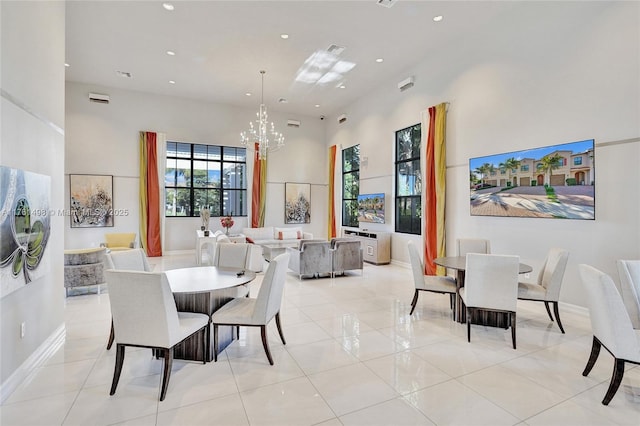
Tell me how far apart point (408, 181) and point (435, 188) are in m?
1.26

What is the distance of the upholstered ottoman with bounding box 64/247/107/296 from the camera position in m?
5.13

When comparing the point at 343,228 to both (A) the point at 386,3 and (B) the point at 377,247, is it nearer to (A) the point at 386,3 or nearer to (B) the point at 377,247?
(B) the point at 377,247

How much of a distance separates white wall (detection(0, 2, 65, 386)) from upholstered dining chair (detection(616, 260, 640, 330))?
209 inches

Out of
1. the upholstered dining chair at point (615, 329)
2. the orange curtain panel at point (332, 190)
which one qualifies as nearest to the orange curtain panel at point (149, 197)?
the orange curtain panel at point (332, 190)

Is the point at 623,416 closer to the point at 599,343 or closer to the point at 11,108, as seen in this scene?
the point at 599,343

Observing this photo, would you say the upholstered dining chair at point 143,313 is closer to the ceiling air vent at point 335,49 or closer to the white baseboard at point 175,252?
the ceiling air vent at point 335,49

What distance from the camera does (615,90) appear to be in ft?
13.5

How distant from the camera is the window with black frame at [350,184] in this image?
1020cm

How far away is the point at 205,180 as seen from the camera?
33.7 ft

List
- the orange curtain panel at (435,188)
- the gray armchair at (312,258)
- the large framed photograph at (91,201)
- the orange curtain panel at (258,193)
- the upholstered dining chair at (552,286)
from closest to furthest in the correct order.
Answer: the upholstered dining chair at (552,286) → the gray armchair at (312,258) → the orange curtain panel at (435,188) → the large framed photograph at (91,201) → the orange curtain panel at (258,193)

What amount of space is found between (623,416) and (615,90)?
393cm

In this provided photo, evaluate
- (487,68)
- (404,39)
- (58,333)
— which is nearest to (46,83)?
(58,333)

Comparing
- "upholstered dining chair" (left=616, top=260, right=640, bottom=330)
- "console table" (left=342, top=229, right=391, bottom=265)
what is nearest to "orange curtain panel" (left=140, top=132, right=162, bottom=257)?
"console table" (left=342, top=229, right=391, bottom=265)

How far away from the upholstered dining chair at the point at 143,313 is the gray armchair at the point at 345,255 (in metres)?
4.36
